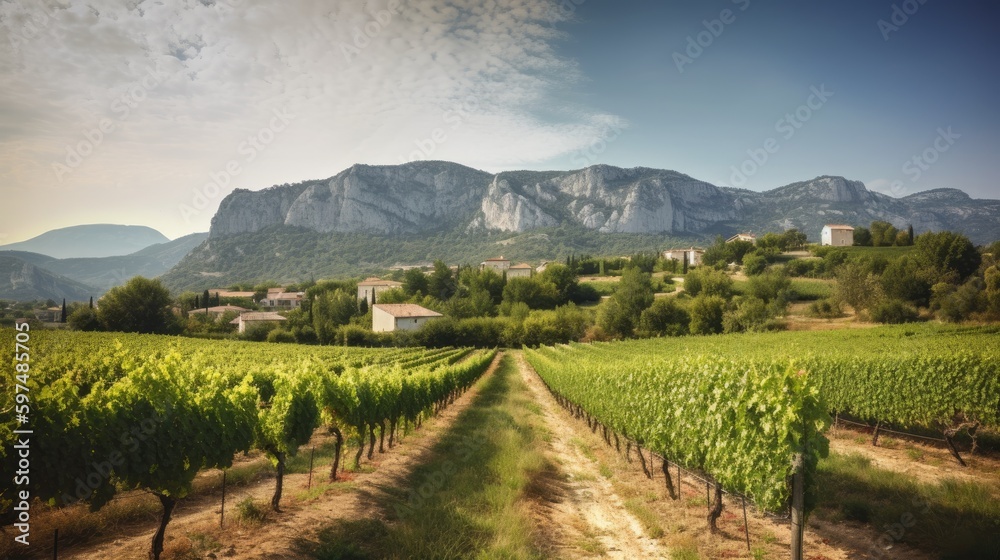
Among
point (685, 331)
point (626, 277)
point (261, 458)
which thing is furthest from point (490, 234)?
point (261, 458)

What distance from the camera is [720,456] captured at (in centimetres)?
930

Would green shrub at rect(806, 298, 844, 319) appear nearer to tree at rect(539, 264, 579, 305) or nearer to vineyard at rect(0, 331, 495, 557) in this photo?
tree at rect(539, 264, 579, 305)

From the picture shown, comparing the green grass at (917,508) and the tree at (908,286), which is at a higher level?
the tree at (908,286)

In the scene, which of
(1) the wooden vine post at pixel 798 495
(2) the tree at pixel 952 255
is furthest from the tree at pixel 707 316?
(1) the wooden vine post at pixel 798 495

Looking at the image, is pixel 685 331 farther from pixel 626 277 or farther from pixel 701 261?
pixel 701 261

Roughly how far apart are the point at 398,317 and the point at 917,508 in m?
64.5

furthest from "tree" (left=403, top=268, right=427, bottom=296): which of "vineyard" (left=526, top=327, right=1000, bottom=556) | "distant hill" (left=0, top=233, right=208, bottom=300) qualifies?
"vineyard" (left=526, top=327, right=1000, bottom=556)

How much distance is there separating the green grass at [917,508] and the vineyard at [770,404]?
1529mm

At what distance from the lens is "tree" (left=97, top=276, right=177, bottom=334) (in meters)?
61.0

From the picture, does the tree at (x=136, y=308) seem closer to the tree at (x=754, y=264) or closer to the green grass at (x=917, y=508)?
the green grass at (x=917, y=508)

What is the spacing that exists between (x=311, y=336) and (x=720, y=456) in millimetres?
68129

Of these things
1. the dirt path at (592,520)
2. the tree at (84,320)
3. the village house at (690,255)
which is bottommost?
the dirt path at (592,520)

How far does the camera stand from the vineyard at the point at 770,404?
771 centimetres

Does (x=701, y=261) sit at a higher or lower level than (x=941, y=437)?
higher
